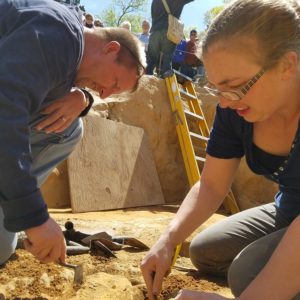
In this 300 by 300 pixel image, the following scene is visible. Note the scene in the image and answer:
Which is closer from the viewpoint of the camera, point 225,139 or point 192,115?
point 225,139

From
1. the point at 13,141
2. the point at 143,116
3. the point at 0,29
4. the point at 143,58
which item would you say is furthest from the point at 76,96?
the point at 143,116

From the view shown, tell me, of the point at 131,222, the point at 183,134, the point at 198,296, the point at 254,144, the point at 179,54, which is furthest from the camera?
the point at 179,54

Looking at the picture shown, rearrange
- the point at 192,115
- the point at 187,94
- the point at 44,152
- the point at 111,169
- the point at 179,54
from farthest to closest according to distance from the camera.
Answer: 1. the point at 179,54
2. the point at 187,94
3. the point at 192,115
4. the point at 111,169
5. the point at 44,152

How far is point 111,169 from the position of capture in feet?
17.4

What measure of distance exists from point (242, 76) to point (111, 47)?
2.42 ft

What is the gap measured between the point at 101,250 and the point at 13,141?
1.45m

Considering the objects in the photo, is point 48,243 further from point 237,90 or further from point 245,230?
point 245,230

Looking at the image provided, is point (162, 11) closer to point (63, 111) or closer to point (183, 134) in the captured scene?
point (183, 134)

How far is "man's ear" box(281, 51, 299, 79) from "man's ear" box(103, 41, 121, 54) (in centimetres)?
81

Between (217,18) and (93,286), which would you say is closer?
(217,18)

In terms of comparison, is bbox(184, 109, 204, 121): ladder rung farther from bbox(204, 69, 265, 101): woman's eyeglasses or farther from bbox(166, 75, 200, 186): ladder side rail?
bbox(204, 69, 265, 101): woman's eyeglasses

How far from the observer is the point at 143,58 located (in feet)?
7.14

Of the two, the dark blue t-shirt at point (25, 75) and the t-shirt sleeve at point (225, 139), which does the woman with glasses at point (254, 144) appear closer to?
the t-shirt sleeve at point (225, 139)

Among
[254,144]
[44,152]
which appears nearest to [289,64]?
[254,144]
